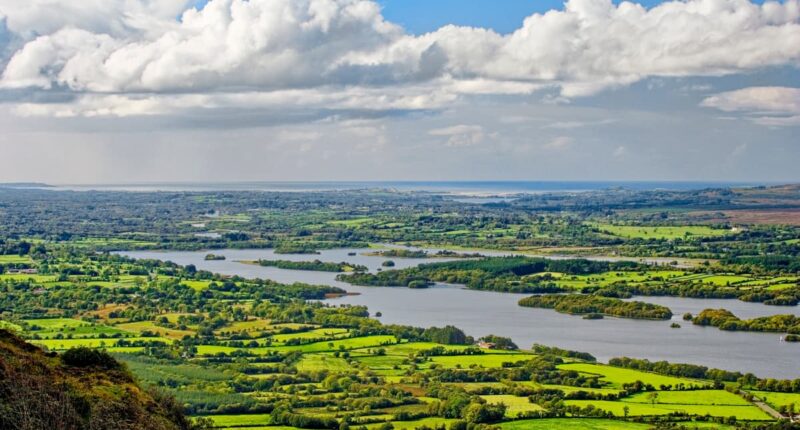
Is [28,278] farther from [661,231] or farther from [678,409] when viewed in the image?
[661,231]

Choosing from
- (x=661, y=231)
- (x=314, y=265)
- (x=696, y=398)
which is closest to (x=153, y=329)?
(x=696, y=398)

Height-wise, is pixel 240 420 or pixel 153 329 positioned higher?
pixel 240 420

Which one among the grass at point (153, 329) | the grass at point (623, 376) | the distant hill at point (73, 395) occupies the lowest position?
the grass at point (153, 329)

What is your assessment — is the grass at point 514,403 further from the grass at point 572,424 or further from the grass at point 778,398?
the grass at point 778,398

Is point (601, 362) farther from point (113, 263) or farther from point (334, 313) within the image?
point (113, 263)

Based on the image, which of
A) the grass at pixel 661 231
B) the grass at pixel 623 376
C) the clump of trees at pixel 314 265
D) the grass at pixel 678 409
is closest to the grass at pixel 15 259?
the clump of trees at pixel 314 265

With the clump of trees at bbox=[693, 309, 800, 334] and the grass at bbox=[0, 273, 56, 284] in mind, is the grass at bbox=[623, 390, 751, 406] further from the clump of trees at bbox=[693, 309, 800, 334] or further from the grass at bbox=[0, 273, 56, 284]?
the grass at bbox=[0, 273, 56, 284]

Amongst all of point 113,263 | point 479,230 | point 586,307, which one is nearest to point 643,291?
point 586,307
